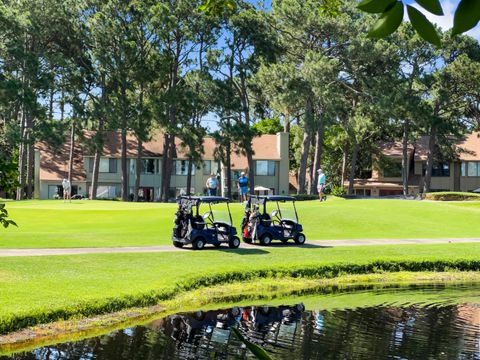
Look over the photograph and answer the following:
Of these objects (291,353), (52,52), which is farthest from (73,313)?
(52,52)

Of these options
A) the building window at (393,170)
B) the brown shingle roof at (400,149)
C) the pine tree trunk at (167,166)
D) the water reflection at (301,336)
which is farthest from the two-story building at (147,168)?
the water reflection at (301,336)

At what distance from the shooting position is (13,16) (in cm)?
5825

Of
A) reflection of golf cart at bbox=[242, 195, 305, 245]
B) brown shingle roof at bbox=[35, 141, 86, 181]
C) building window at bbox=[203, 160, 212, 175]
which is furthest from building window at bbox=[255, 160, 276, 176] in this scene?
reflection of golf cart at bbox=[242, 195, 305, 245]

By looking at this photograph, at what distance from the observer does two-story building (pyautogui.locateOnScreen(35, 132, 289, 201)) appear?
68.2m

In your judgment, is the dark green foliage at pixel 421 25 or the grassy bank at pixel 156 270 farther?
the grassy bank at pixel 156 270

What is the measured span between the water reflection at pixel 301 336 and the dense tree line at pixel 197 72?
38550 millimetres

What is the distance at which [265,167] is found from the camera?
70812 millimetres

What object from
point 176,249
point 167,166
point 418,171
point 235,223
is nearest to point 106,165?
point 167,166

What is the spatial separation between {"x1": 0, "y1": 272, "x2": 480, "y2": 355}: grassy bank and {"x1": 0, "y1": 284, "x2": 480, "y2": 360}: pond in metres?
0.10

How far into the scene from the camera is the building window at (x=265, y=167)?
70.6m

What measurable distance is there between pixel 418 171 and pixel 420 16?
7587 cm

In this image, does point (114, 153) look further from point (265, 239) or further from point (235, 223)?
point (265, 239)

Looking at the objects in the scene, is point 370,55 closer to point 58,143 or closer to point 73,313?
point 58,143

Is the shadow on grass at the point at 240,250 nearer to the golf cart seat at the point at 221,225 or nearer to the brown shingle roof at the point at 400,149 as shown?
the golf cart seat at the point at 221,225
